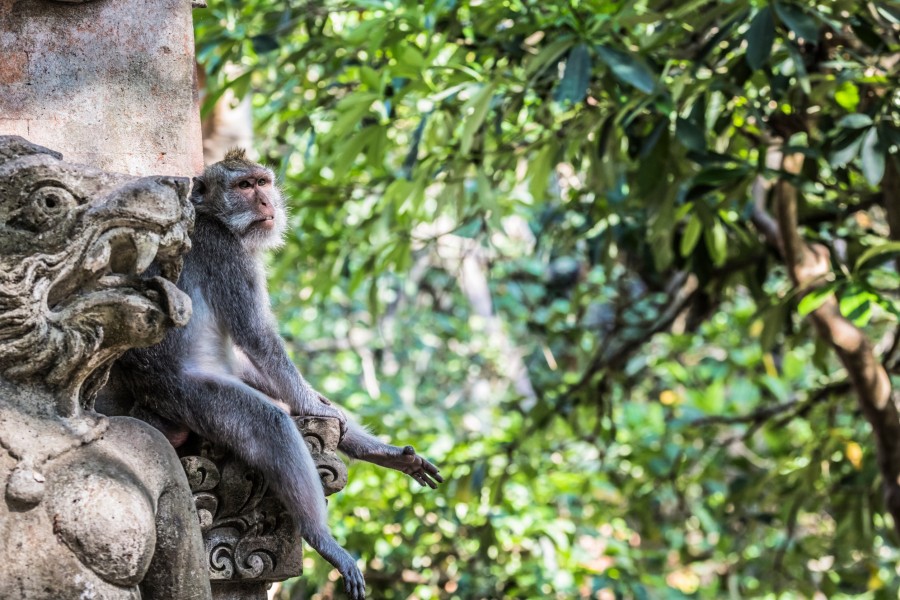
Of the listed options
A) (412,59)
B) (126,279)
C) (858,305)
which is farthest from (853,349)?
(126,279)

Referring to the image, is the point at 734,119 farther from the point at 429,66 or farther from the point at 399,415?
the point at 399,415

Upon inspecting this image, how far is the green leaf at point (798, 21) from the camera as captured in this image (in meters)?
3.24

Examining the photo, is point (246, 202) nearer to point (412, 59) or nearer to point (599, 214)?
point (412, 59)

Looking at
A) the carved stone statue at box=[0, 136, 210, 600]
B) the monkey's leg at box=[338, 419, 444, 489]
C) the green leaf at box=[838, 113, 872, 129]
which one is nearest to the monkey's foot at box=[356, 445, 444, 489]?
the monkey's leg at box=[338, 419, 444, 489]

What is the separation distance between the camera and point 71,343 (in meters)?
1.58

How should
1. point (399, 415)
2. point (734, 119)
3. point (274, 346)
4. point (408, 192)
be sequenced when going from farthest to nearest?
point (399, 415) → point (734, 119) → point (408, 192) → point (274, 346)

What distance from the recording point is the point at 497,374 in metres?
9.84

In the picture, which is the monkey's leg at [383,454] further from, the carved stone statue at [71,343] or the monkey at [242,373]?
the carved stone statue at [71,343]

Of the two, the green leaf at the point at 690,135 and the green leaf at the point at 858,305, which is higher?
the green leaf at the point at 690,135

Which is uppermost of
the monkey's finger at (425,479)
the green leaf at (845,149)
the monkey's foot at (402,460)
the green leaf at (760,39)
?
the green leaf at (760,39)

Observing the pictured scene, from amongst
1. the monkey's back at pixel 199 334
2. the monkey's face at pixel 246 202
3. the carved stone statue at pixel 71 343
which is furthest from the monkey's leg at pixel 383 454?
the carved stone statue at pixel 71 343

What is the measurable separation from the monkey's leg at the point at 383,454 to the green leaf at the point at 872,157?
1.71 metres

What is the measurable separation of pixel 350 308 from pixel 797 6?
6.77 meters

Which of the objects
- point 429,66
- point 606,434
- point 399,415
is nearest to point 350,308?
point 399,415
